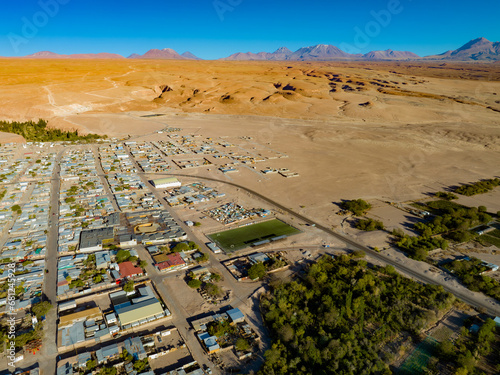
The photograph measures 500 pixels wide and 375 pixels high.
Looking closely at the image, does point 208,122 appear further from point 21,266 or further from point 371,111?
point 21,266

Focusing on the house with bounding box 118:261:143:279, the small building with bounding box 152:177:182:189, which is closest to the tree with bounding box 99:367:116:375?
the house with bounding box 118:261:143:279

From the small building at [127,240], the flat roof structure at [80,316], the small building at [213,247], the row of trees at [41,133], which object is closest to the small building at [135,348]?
the flat roof structure at [80,316]

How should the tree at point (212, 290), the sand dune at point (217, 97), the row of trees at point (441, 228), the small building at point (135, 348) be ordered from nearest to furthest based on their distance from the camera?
the small building at point (135, 348) < the tree at point (212, 290) < the row of trees at point (441, 228) < the sand dune at point (217, 97)

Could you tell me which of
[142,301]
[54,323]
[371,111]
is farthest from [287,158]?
[371,111]

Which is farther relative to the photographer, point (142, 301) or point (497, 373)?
point (142, 301)

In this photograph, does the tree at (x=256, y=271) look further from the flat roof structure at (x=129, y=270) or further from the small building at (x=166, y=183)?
the small building at (x=166, y=183)

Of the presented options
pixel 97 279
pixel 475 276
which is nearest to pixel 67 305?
pixel 97 279

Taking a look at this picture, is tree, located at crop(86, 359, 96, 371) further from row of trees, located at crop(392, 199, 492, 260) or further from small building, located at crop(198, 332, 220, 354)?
row of trees, located at crop(392, 199, 492, 260)
